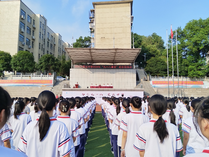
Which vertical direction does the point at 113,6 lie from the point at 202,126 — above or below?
above

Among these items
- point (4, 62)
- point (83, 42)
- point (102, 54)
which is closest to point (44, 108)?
point (102, 54)

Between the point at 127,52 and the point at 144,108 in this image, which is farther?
the point at 127,52

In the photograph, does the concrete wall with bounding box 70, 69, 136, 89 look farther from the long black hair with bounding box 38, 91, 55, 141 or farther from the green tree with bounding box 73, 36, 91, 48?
the long black hair with bounding box 38, 91, 55, 141

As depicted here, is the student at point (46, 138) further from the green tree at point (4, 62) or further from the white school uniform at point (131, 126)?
the green tree at point (4, 62)

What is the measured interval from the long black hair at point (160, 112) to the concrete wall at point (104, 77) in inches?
851

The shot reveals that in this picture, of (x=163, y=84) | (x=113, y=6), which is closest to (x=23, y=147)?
(x=163, y=84)

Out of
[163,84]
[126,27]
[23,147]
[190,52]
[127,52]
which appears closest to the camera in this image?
[23,147]

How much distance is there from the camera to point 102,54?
818 inches

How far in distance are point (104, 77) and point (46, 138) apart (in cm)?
2203

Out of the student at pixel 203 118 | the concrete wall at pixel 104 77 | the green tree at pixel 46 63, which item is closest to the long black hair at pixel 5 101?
the student at pixel 203 118

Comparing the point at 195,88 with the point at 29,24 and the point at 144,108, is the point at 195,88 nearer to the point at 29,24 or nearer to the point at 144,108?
the point at 144,108

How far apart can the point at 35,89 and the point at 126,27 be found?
53.9ft

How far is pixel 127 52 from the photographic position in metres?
19.7

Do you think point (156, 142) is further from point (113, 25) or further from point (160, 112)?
point (113, 25)
